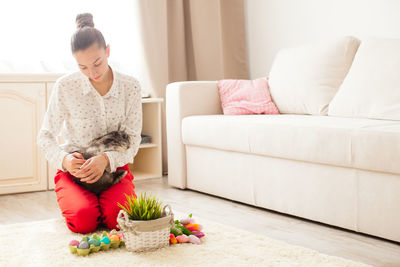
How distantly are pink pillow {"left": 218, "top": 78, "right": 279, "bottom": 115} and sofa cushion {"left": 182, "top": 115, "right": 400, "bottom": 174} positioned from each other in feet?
0.83

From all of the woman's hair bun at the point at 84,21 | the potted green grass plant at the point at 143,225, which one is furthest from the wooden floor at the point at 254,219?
the woman's hair bun at the point at 84,21

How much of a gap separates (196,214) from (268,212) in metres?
0.34

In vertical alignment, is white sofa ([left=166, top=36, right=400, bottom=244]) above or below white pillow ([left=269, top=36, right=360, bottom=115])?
below

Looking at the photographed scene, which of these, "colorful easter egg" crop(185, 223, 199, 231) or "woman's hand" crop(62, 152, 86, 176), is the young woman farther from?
"colorful easter egg" crop(185, 223, 199, 231)

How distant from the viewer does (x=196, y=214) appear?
7.41 feet

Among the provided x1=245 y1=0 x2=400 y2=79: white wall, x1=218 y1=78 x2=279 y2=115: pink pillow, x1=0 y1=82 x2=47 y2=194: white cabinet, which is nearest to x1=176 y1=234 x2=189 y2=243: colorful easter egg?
x1=218 y1=78 x2=279 y2=115: pink pillow

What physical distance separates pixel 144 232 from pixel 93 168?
37 cm

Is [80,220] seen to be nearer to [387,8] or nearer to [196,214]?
[196,214]

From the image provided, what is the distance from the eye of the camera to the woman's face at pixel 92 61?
180 cm

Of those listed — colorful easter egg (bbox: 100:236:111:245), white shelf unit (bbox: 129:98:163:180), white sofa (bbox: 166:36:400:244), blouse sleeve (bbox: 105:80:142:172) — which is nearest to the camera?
colorful easter egg (bbox: 100:236:111:245)

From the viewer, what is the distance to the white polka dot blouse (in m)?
1.99

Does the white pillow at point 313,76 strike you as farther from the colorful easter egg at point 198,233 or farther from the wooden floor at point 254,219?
the colorful easter egg at point 198,233

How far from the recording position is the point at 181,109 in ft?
9.18

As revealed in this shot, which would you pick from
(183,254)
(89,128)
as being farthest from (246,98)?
(183,254)
